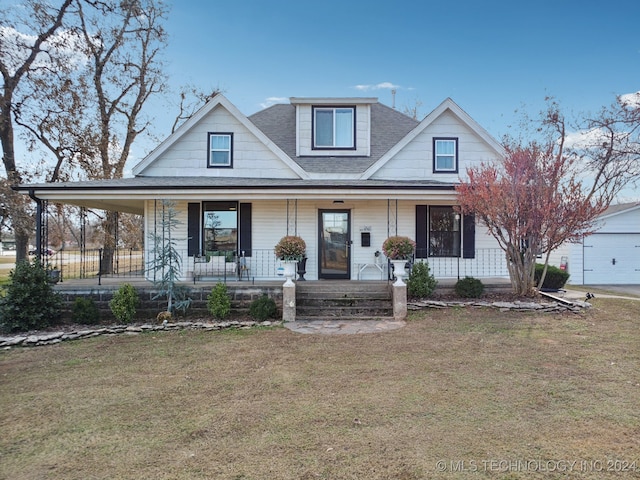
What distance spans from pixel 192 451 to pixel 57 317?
23.6 ft

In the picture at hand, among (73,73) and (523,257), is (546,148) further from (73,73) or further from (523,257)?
(73,73)

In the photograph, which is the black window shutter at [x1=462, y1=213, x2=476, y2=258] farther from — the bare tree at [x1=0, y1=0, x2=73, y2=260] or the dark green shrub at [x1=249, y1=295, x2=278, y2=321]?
the bare tree at [x1=0, y1=0, x2=73, y2=260]

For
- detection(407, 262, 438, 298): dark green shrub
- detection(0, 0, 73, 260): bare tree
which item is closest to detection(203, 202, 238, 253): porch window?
detection(407, 262, 438, 298): dark green shrub

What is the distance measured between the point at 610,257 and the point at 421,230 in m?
10.5

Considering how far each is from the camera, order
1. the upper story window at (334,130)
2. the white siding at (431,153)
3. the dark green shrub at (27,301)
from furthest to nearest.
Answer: the upper story window at (334,130) < the white siding at (431,153) < the dark green shrub at (27,301)

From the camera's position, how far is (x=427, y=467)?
3.07 m

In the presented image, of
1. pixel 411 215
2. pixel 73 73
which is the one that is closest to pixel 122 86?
pixel 73 73

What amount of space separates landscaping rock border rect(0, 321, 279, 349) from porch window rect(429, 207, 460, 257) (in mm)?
6117

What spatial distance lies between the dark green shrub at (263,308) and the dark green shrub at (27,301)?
4.42 m

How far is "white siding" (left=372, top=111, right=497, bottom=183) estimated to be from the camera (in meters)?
12.3

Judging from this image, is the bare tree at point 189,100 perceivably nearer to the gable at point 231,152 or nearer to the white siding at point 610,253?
the gable at point 231,152

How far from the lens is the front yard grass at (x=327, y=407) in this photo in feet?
10.3

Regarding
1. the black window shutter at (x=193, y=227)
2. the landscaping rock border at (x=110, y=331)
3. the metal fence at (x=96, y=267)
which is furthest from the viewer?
the black window shutter at (x=193, y=227)

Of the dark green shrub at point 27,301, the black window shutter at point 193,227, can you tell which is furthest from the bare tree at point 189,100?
the dark green shrub at point 27,301
